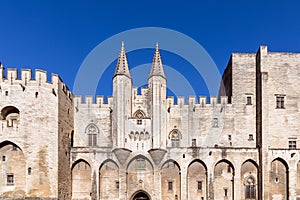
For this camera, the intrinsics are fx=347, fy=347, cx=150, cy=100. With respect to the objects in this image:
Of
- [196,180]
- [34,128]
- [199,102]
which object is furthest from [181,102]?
[34,128]

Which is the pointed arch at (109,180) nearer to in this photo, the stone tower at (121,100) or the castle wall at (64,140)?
the stone tower at (121,100)

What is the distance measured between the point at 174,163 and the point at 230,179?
18.9 feet

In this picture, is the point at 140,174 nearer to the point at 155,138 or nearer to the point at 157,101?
the point at 155,138

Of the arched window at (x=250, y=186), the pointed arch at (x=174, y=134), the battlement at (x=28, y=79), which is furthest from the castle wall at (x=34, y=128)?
the arched window at (x=250, y=186)

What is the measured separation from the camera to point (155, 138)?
1372 inches

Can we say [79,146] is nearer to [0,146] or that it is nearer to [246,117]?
[0,146]

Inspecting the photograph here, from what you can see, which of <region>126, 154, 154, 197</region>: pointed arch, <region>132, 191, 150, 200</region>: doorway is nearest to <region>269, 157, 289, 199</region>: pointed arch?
<region>126, 154, 154, 197</region>: pointed arch

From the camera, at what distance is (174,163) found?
33.9m

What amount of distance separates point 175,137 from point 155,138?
3378 millimetres

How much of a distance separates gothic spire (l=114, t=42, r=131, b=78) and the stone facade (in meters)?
0.15

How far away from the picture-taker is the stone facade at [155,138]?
28016mm

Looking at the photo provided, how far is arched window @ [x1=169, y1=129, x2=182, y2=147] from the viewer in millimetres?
37188

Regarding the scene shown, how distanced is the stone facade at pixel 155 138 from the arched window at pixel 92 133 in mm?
106

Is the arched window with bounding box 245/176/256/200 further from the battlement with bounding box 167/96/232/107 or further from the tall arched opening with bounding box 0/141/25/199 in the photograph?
the tall arched opening with bounding box 0/141/25/199
